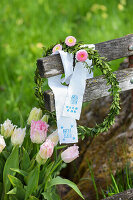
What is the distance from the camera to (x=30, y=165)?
1852 mm

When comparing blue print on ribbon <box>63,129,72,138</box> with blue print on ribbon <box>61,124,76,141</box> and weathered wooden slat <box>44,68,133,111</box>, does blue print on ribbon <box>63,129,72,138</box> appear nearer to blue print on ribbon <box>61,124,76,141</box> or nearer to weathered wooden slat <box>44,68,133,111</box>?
blue print on ribbon <box>61,124,76,141</box>

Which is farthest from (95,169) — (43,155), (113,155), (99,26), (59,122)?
(99,26)

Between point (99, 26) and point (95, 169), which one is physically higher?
point (99, 26)

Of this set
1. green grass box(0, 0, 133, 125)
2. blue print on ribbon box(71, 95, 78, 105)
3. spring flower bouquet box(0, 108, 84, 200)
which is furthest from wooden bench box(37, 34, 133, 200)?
green grass box(0, 0, 133, 125)

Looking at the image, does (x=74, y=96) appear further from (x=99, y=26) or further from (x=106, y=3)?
(x=106, y=3)

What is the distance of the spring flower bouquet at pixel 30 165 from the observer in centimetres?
173

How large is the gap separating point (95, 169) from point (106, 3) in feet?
9.93

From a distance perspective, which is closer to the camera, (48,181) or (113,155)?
(48,181)

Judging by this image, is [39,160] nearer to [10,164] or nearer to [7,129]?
[10,164]

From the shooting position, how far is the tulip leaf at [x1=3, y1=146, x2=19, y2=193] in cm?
176

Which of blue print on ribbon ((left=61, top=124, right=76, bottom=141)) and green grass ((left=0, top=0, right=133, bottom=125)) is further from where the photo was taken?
green grass ((left=0, top=0, right=133, bottom=125))

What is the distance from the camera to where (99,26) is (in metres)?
4.40

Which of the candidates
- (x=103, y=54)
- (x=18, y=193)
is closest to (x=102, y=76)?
(x=103, y=54)

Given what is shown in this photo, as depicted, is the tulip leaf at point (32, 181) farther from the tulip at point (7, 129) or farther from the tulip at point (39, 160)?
the tulip at point (7, 129)
